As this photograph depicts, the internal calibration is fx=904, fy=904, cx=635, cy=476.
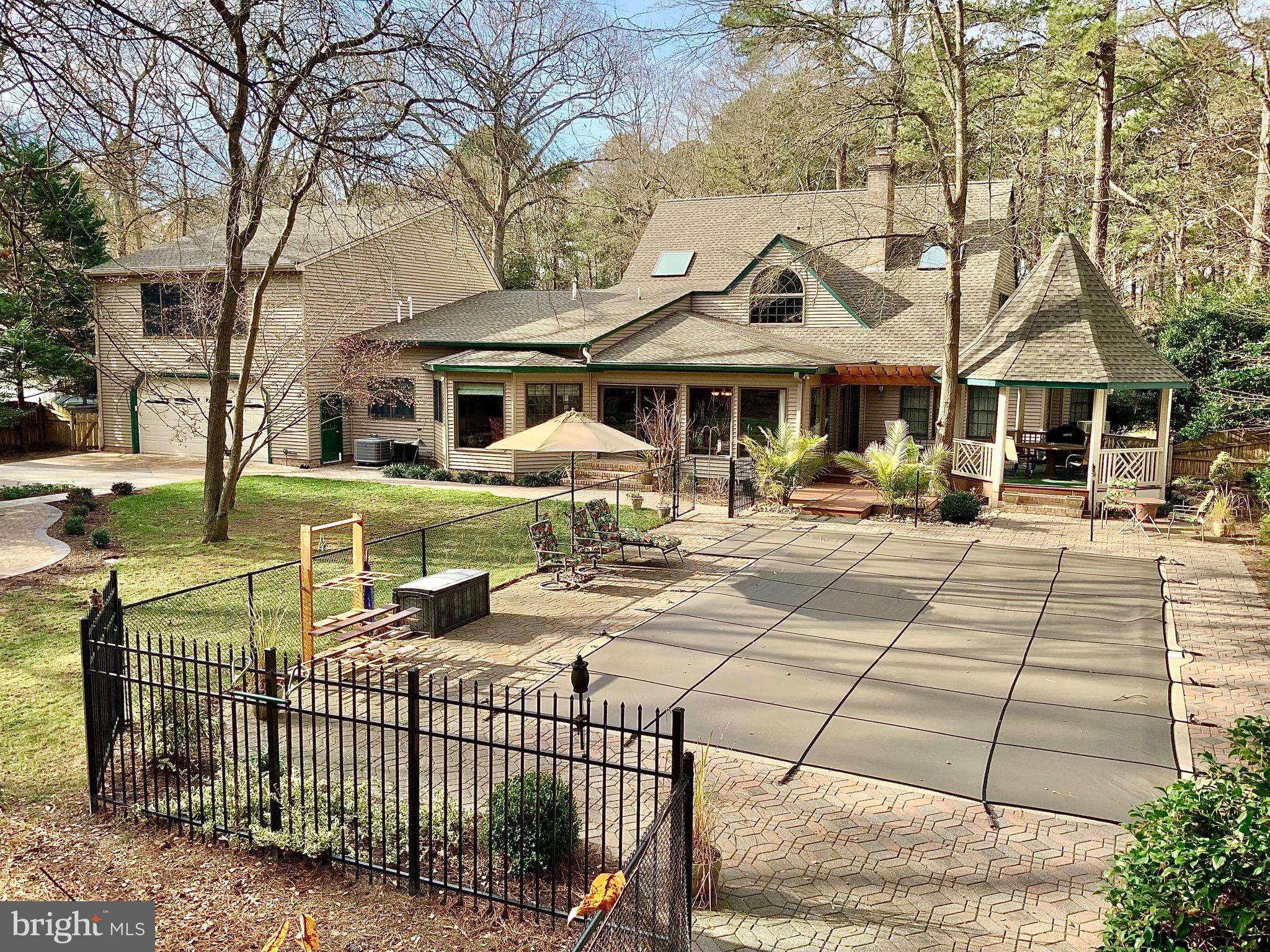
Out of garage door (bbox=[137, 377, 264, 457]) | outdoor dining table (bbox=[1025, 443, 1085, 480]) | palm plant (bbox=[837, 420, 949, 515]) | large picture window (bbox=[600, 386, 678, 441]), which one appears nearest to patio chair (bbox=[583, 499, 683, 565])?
palm plant (bbox=[837, 420, 949, 515])

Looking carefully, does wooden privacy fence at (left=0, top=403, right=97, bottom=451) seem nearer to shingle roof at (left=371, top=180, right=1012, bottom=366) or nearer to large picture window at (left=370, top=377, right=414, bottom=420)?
large picture window at (left=370, top=377, right=414, bottom=420)

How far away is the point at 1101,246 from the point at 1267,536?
11.7m

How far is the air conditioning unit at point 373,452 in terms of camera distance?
87.9 ft

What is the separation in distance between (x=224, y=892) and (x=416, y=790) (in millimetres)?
1382

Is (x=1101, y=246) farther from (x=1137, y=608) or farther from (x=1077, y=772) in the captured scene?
(x=1077, y=772)

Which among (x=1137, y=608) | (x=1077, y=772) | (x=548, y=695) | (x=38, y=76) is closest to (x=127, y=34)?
(x=38, y=76)

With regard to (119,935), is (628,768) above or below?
above

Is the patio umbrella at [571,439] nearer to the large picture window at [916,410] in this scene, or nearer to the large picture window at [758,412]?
the large picture window at [758,412]

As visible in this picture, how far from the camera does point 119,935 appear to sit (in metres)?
Answer: 4.86

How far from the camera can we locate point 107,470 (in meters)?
25.5

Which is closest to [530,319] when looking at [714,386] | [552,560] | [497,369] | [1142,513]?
[497,369]

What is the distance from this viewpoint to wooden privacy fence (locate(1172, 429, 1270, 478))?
20.7 m
